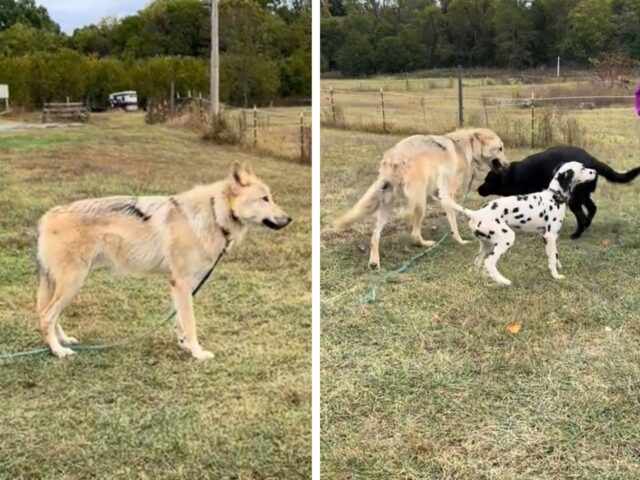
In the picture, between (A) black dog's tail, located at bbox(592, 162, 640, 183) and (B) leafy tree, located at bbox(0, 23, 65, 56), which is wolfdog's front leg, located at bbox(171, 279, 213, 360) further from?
(A) black dog's tail, located at bbox(592, 162, 640, 183)

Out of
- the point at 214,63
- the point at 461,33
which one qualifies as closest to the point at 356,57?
the point at 461,33

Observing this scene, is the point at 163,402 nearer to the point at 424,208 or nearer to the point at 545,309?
the point at 424,208

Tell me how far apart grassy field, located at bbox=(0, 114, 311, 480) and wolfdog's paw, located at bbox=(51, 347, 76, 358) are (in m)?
0.02

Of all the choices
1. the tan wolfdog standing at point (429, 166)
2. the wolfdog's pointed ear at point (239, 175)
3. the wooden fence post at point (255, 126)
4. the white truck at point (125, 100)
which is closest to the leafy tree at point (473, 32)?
the tan wolfdog standing at point (429, 166)

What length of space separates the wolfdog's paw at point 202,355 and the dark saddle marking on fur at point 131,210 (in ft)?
1.16

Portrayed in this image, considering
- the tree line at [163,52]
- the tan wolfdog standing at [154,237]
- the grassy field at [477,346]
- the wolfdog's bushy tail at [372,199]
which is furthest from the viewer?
the wolfdog's bushy tail at [372,199]

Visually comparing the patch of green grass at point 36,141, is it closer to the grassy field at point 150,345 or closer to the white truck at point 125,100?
the grassy field at point 150,345

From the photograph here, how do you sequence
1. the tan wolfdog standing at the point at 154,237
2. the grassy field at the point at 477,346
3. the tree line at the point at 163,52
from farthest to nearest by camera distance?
1. the grassy field at the point at 477,346
2. the tree line at the point at 163,52
3. the tan wolfdog standing at the point at 154,237

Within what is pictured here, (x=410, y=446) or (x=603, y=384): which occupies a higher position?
(x=603, y=384)

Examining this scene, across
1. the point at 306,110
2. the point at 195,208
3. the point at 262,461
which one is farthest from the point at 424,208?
the point at 262,461

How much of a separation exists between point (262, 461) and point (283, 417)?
0.12 metres

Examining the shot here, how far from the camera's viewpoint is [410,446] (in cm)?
200

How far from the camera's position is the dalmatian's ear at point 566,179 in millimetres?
2004

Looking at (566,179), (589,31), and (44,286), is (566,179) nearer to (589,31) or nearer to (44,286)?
(589,31)
